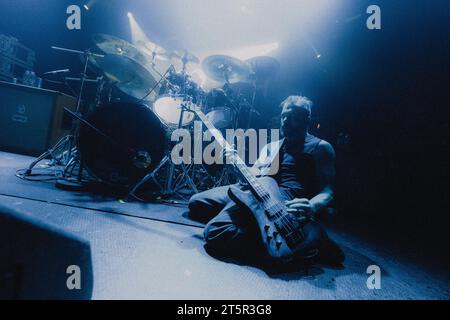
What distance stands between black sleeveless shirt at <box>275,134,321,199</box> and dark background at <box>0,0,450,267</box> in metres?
1.70

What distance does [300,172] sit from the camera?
2283 mm

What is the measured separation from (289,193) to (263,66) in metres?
3.80

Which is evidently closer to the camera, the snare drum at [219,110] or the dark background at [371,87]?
the snare drum at [219,110]

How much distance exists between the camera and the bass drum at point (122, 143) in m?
2.87

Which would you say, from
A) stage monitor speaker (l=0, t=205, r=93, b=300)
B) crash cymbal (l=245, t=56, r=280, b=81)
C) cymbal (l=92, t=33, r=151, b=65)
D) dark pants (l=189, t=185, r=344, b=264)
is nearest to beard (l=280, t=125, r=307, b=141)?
dark pants (l=189, t=185, r=344, b=264)

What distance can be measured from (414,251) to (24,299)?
339 centimetres

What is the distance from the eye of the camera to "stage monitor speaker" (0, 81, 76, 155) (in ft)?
14.6

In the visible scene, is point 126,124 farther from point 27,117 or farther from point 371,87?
point 371,87

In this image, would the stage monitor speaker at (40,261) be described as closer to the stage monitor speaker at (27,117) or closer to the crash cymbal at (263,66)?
the stage monitor speaker at (27,117)

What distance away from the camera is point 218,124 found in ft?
12.8

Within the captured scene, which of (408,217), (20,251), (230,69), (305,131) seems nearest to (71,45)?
(230,69)

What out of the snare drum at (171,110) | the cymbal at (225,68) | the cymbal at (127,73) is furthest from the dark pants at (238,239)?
the cymbal at (225,68)

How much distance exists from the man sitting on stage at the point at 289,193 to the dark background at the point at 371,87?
1.77 m

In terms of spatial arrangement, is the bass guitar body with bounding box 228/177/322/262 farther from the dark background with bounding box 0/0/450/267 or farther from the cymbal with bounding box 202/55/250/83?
the cymbal with bounding box 202/55/250/83
